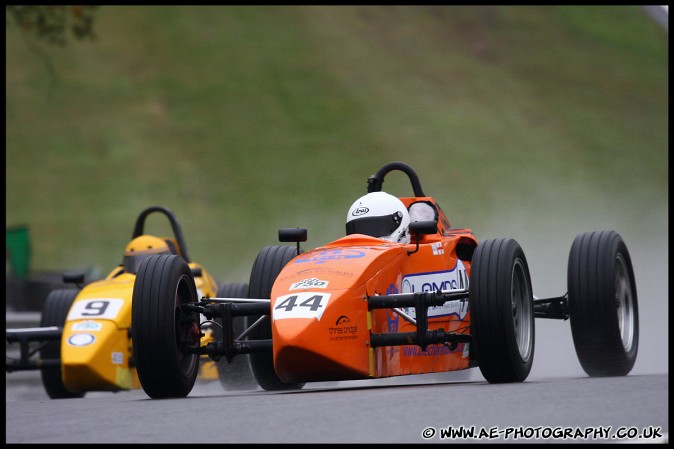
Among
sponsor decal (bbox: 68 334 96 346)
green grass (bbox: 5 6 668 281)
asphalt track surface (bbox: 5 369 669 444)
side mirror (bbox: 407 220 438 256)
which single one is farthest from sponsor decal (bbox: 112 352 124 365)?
green grass (bbox: 5 6 668 281)

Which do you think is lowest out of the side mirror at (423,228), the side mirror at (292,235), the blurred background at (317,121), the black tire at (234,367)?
the black tire at (234,367)

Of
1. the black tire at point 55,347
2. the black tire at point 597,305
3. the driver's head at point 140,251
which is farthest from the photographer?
the driver's head at point 140,251

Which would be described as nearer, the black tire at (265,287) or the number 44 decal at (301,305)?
the number 44 decal at (301,305)

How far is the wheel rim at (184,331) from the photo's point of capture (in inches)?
378

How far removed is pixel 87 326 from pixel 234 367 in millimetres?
2103

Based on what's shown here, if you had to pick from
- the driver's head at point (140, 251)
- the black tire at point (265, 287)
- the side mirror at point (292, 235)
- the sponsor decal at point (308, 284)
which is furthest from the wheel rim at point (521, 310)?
the driver's head at point (140, 251)

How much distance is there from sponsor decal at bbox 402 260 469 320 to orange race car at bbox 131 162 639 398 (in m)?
0.01

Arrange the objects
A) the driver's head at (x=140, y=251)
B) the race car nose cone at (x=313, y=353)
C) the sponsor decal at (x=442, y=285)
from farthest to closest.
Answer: the driver's head at (x=140, y=251) → the sponsor decal at (x=442, y=285) → the race car nose cone at (x=313, y=353)

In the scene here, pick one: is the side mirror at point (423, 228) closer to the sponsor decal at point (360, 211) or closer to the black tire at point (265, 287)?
the sponsor decal at point (360, 211)

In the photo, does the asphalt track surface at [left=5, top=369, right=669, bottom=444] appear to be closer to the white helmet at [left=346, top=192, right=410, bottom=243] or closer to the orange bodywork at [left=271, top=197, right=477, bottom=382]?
the orange bodywork at [left=271, top=197, right=477, bottom=382]

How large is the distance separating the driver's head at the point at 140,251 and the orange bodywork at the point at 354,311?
4.67 meters

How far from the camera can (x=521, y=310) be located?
996 cm

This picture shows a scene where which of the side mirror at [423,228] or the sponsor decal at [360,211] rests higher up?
the sponsor decal at [360,211]

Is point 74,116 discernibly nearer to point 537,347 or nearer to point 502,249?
point 537,347
